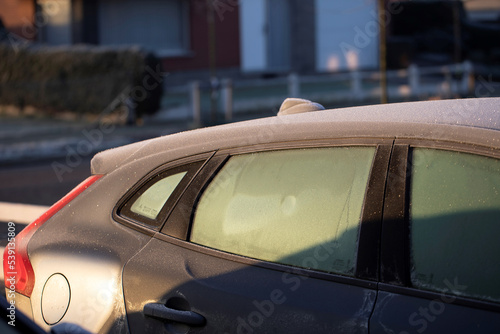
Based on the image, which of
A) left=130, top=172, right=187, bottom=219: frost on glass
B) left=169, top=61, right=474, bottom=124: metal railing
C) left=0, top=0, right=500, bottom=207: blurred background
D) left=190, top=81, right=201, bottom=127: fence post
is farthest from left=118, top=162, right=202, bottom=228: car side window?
left=169, top=61, right=474, bottom=124: metal railing

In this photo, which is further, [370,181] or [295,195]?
[295,195]

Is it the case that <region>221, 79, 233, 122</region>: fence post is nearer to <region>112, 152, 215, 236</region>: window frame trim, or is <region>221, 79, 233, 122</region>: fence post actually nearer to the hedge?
the hedge

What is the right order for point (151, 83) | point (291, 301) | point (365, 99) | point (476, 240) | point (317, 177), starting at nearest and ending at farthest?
point (476, 240), point (291, 301), point (317, 177), point (151, 83), point (365, 99)

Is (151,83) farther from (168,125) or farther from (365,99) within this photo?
(365,99)

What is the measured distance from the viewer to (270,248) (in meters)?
2.69

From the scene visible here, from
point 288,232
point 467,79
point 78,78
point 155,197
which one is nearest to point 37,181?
point 78,78

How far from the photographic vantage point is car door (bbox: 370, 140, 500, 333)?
227cm

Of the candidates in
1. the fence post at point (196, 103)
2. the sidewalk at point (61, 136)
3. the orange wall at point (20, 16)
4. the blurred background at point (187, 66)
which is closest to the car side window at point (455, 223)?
the blurred background at point (187, 66)

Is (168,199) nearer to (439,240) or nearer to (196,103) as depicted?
(439,240)

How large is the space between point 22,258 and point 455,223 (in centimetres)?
178

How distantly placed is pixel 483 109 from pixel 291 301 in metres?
0.95

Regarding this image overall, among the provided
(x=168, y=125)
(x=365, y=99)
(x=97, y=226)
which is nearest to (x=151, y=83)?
(x=168, y=125)

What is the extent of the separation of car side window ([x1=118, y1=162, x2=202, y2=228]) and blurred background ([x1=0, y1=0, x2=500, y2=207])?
6.99 m

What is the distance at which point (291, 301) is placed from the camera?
2506mm
